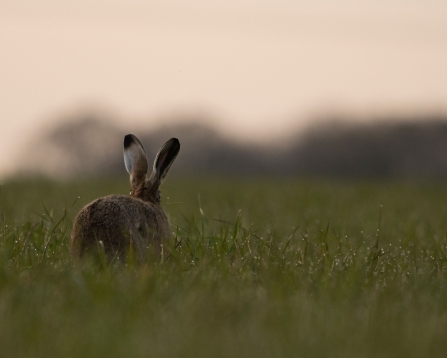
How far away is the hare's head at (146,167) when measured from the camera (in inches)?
215

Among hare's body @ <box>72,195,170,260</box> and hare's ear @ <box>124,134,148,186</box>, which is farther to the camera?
hare's ear @ <box>124,134,148,186</box>

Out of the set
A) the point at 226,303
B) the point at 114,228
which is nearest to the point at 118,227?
the point at 114,228

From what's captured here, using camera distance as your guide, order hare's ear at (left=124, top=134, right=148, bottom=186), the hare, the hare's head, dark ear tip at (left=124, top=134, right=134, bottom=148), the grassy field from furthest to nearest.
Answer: dark ear tip at (left=124, top=134, right=134, bottom=148)
hare's ear at (left=124, top=134, right=148, bottom=186)
the hare's head
the hare
the grassy field

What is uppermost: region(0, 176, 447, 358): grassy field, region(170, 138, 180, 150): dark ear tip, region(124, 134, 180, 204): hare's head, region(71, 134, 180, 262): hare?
region(170, 138, 180, 150): dark ear tip

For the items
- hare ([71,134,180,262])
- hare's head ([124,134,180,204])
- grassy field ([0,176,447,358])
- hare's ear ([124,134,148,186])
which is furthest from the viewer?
hare's ear ([124,134,148,186])

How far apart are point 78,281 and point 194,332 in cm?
85

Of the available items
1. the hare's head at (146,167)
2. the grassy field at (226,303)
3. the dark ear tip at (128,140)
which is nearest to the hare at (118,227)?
the grassy field at (226,303)

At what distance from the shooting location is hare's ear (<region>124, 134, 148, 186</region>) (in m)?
5.63

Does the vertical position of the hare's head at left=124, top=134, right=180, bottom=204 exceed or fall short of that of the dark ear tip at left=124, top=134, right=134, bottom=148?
it falls short

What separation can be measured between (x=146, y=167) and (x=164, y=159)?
0.61 feet

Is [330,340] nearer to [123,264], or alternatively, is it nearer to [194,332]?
[194,332]

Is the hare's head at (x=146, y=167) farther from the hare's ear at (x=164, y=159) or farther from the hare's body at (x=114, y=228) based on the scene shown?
the hare's body at (x=114, y=228)

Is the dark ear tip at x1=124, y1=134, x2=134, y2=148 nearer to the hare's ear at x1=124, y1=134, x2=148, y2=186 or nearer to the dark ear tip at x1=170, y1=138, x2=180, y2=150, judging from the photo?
the hare's ear at x1=124, y1=134, x2=148, y2=186

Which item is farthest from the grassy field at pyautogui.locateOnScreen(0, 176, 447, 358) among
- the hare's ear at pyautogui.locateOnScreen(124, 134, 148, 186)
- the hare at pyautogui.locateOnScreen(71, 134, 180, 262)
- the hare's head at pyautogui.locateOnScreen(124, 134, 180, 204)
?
the hare's ear at pyautogui.locateOnScreen(124, 134, 148, 186)
